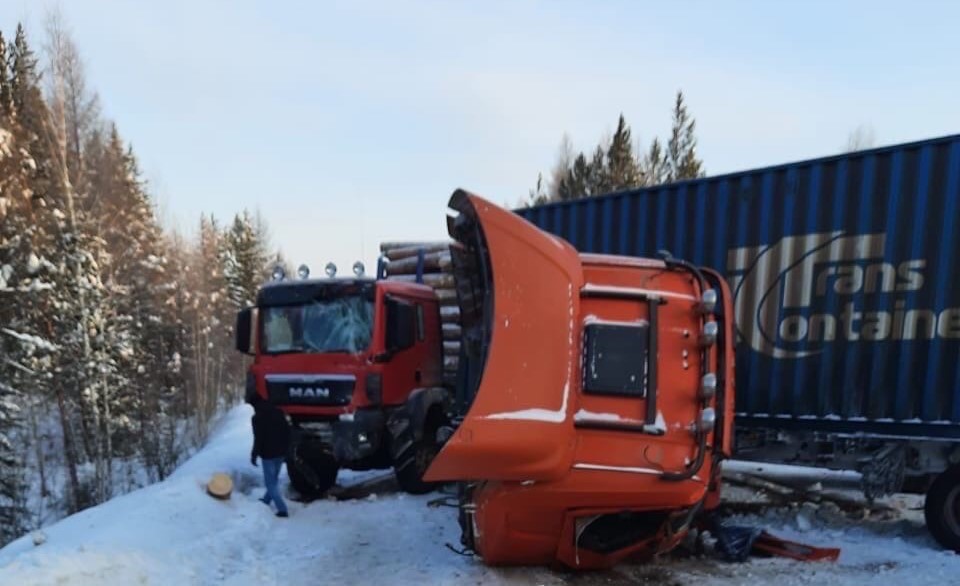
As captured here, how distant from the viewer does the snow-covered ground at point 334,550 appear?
5.14 m

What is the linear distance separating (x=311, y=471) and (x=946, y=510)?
688cm

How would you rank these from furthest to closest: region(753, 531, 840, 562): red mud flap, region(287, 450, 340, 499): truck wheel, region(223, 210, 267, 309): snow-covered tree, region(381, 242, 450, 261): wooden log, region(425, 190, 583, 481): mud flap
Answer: region(223, 210, 267, 309): snow-covered tree, region(381, 242, 450, 261): wooden log, region(287, 450, 340, 499): truck wheel, region(753, 531, 840, 562): red mud flap, region(425, 190, 583, 481): mud flap

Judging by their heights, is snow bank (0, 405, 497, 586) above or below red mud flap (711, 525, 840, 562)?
below

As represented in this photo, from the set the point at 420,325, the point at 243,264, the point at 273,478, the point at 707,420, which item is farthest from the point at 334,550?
the point at 243,264

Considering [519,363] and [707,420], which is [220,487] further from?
[707,420]

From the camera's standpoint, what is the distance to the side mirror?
344 inches

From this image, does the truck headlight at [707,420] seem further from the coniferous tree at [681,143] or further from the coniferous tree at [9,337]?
the coniferous tree at [681,143]

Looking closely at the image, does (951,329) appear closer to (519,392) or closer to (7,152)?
(519,392)

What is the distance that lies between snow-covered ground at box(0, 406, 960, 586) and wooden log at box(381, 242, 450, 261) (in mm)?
4522

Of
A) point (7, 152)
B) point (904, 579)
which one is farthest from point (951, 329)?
point (7, 152)

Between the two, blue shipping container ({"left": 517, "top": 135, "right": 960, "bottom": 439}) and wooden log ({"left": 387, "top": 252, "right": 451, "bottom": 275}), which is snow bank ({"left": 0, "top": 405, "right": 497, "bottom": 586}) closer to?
blue shipping container ({"left": 517, "top": 135, "right": 960, "bottom": 439})

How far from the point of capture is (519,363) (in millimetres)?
4156

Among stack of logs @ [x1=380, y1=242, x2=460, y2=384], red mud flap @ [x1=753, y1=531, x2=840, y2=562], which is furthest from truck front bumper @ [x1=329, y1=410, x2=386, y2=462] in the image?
→ red mud flap @ [x1=753, y1=531, x2=840, y2=562]

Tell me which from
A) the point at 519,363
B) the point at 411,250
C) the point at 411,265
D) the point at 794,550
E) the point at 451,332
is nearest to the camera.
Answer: the point at 519,363
